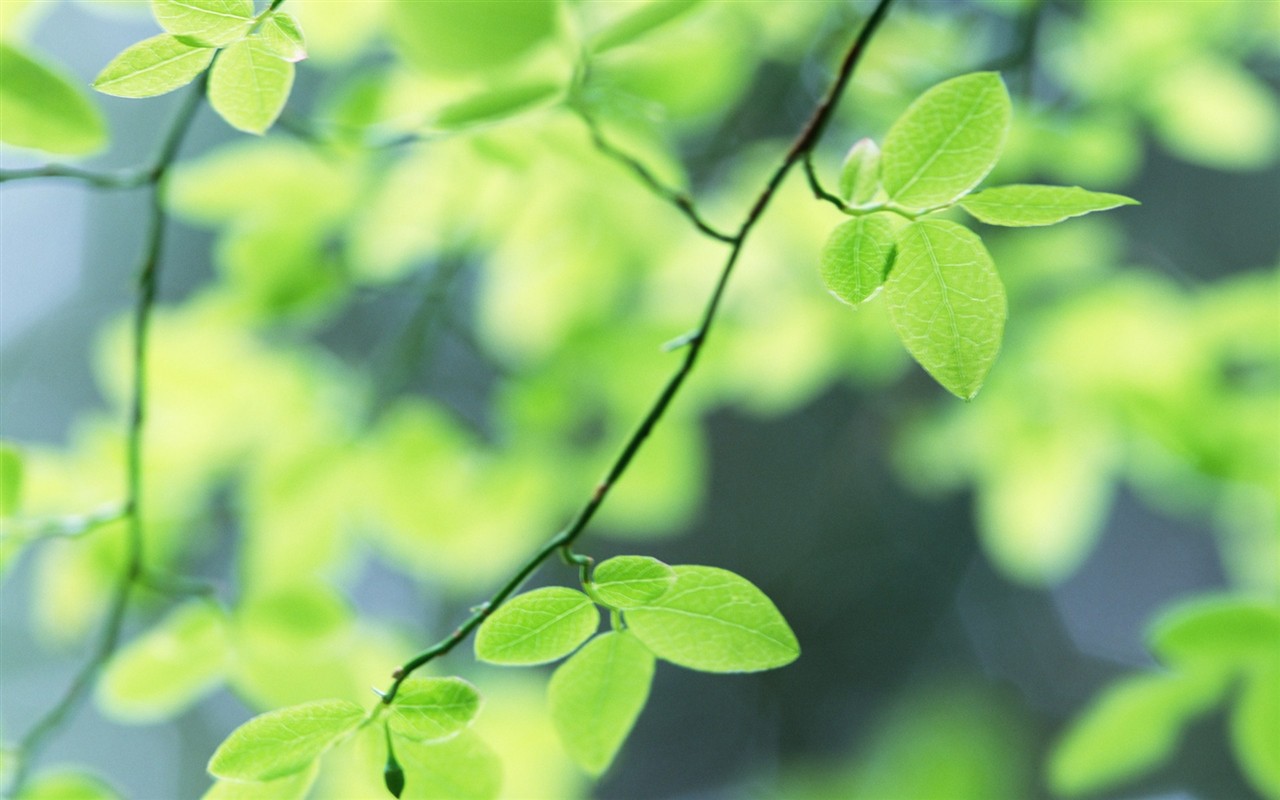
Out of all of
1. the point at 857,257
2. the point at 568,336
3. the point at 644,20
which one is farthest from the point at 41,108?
the point at 568,336

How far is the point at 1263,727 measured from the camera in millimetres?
661

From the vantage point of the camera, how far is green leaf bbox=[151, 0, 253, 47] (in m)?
0.32

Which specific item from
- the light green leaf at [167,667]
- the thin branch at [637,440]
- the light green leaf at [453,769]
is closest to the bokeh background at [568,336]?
the light green leaf at [167,667]

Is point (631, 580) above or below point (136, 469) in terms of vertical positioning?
above

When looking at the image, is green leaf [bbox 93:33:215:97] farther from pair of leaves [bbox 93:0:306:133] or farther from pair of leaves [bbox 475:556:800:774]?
pair of leaves [bbox 475:556:800:774]

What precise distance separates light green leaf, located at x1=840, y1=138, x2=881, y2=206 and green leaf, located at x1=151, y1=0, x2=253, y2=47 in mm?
222

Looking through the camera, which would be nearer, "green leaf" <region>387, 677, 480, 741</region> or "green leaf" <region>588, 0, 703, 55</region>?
"green leaf" <region>387, 677, 480, 741</region>

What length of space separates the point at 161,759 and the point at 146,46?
3819mm

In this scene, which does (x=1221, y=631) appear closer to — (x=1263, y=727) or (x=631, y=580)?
(x=1263, y=727)

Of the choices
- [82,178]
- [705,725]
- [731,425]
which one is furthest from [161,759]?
[82,178]

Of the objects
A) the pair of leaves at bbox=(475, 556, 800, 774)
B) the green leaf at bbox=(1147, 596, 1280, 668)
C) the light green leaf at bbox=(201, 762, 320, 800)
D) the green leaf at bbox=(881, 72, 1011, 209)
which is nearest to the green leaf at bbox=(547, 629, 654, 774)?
the pair of leaves at bbox=(475, 556, 800, 774)

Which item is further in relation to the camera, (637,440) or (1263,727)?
(1263,727)

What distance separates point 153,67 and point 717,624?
28cm

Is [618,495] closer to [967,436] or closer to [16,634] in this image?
[967,436]
